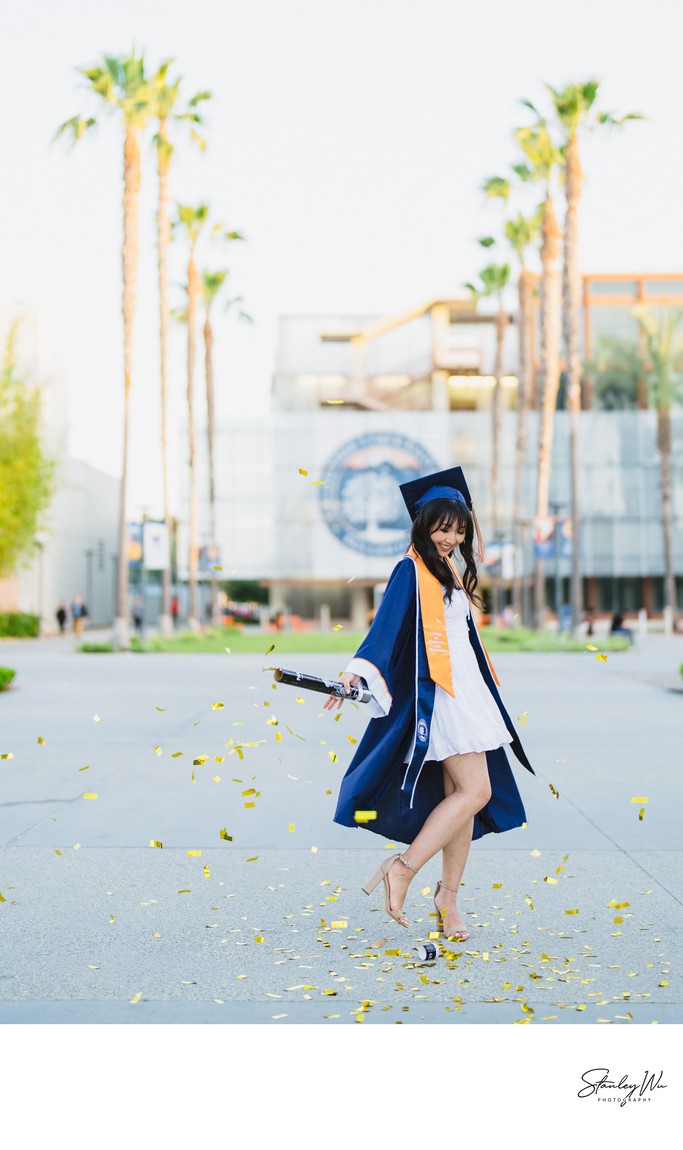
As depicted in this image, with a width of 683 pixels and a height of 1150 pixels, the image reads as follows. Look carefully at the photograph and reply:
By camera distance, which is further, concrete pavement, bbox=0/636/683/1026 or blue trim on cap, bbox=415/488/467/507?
blue trim on cap, bbox=415/488/467/507

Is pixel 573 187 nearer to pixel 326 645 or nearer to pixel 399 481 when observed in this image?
pixel 326 645

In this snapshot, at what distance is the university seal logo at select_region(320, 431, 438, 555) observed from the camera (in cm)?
6800

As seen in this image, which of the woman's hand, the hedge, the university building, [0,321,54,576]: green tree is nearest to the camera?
the woman's hand

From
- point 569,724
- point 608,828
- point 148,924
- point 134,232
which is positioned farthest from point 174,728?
point 134,232

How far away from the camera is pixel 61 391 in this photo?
5641 centimetres

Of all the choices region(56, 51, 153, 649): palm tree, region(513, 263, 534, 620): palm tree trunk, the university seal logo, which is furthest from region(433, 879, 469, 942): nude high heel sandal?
the university seal logo

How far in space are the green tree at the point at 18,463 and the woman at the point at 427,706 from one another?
38.2m

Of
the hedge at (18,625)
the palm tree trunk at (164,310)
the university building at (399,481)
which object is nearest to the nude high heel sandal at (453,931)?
the palm tree trunk at (164,310)

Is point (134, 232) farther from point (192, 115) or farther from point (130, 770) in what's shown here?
point (130, 770)

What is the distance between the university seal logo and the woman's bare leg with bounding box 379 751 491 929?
6254 cm

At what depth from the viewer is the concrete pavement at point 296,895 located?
4340 mm

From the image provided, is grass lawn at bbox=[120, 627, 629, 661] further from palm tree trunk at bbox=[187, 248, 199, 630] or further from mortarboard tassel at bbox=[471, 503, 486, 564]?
mortarboard tassel at bbox=[471, 503, 486, 564]

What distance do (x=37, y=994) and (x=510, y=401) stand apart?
70393 millimetres

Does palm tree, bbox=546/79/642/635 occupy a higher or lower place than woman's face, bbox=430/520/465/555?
higher
